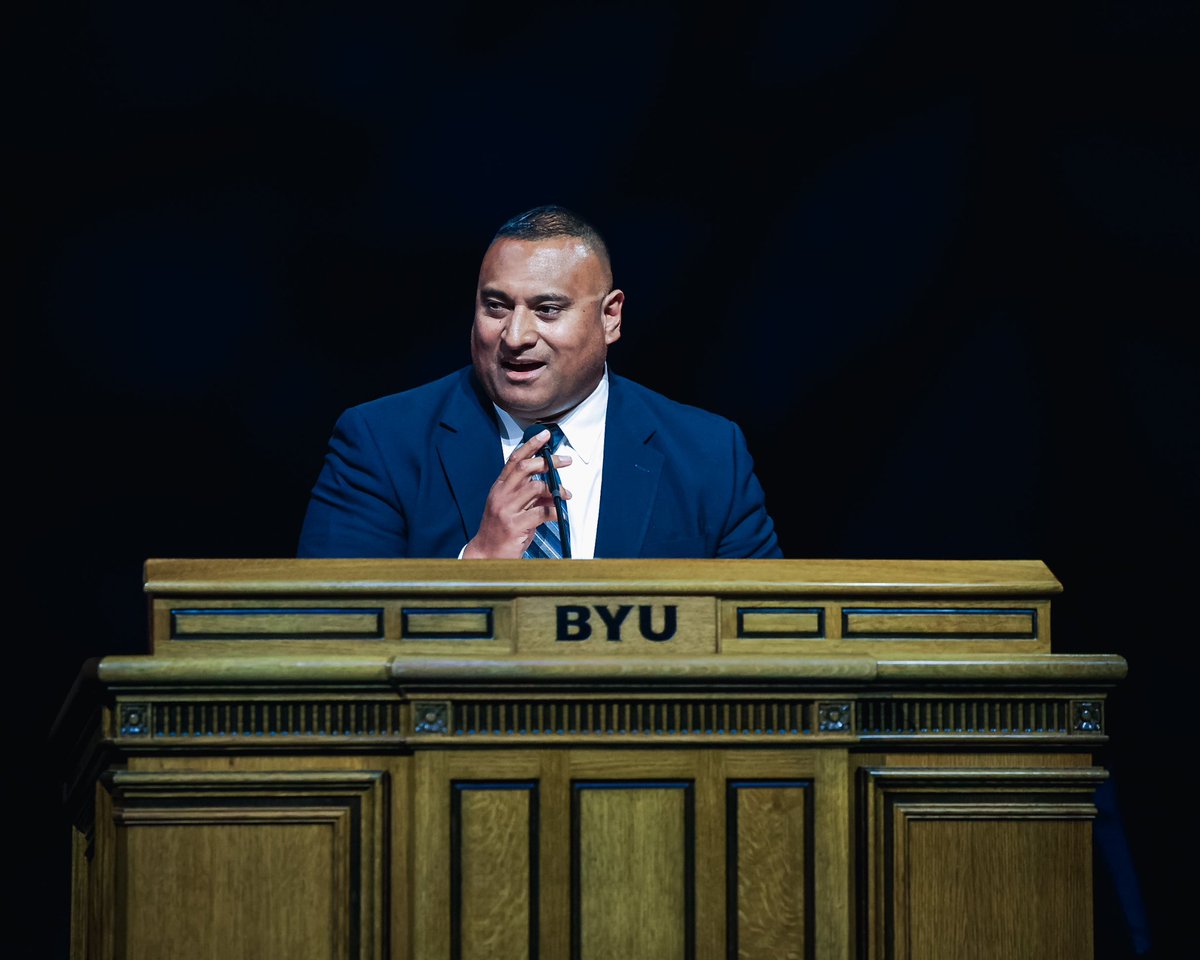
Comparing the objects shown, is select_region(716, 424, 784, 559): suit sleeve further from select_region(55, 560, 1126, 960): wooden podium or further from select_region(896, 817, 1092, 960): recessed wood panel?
select_region(896, 817, 1092, 960): recessed wood panel

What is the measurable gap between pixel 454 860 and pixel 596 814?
0.19 m

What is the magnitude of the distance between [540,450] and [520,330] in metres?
0.26

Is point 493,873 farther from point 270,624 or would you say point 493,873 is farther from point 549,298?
point 549,298

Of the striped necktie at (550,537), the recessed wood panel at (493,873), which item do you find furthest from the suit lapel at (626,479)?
the recessed wood panel at (493,873)

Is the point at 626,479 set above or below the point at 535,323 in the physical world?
below

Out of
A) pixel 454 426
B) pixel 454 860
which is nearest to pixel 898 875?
pixel 454 860

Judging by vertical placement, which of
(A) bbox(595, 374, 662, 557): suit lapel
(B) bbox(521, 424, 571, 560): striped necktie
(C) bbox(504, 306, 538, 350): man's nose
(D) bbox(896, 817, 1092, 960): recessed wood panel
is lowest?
(D) bbox(896, 817, 1092, 960): recessed wood panel

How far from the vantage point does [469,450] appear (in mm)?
3348

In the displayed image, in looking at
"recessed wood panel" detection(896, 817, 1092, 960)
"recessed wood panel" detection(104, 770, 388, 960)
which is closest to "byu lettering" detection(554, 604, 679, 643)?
"recessed wood panel" detection(104, 770, 388, 960)

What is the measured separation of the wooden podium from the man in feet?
2.39

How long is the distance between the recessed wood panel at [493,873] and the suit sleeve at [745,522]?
105 cm

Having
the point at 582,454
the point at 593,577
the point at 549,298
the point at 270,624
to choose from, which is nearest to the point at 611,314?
the point at 549,298

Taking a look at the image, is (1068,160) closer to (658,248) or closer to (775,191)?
(775,191)

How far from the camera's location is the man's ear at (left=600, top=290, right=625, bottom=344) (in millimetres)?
3467
